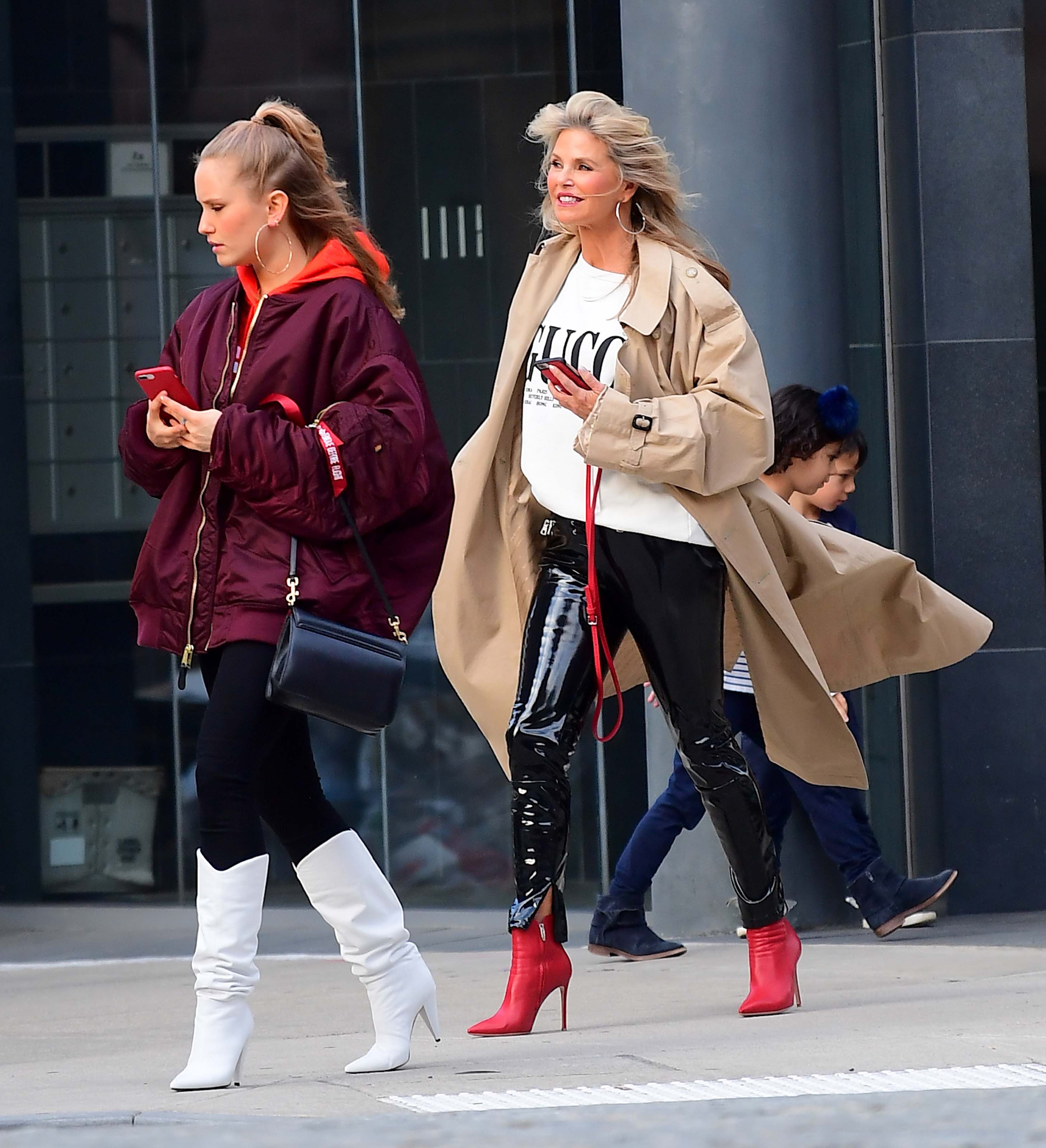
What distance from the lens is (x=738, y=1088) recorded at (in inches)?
128

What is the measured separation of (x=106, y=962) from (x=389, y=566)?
271cm

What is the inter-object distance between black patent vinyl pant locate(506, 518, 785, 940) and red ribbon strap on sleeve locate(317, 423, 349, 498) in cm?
76

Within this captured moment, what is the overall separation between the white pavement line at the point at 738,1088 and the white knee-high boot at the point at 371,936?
35 cm

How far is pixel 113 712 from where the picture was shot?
697 centimetres

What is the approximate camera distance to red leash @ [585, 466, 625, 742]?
4.05 meters

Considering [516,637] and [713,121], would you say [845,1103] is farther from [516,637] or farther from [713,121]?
[713,121]

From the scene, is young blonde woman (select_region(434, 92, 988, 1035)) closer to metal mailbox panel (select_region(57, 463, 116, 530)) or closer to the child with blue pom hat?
the child with blue pom hat

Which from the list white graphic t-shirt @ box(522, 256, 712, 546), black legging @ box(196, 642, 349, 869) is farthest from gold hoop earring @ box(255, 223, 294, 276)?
black legging @ box(196, 642, 349, 869)

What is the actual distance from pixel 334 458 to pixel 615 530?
2.63 ft

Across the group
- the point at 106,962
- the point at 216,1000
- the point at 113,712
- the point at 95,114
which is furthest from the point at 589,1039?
the point at 95,114

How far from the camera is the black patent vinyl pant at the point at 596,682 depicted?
4055 mm

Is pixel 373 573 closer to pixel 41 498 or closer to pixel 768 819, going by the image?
pixel 768 819

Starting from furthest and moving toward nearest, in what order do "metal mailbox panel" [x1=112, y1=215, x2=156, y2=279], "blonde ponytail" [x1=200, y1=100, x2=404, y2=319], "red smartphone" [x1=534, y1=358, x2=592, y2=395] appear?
"metal mailbox panel" [x1=112, y1=215, x2=156, y2=279] → "red smartphone" [x1=534, y1=358, x2=592, y2=395] → "blonde ponytail" [x1=200, y1=100, x2=404, y2=319]

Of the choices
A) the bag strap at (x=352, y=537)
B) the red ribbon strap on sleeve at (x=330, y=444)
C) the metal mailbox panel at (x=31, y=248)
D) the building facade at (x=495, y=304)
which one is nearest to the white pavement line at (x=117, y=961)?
the building facade at (x=495, y=304)
